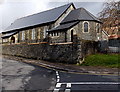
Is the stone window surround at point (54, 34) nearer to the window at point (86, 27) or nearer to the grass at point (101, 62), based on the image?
the window at point (86, 27)

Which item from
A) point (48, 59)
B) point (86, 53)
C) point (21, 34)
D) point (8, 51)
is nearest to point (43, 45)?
point (48, 59)

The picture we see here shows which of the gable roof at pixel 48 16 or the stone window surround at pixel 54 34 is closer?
the stone window surround at pixel 54 34

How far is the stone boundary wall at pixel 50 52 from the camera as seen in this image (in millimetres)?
15672

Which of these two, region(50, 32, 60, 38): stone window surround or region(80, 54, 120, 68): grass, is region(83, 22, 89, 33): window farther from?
region(80, 54, 120, 68): grass

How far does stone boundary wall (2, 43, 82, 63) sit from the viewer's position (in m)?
15.7

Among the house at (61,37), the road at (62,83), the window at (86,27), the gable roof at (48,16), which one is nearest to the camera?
the road at (62,83)

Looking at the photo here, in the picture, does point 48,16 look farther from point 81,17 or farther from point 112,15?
point 112,15

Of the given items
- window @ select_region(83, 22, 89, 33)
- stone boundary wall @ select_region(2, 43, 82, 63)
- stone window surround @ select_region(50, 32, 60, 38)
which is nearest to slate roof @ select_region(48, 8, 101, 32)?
stone window surround @ select_region(50, 32, 60, 38)

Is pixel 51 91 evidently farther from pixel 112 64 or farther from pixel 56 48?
pixel 56 48

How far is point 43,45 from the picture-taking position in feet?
65.9

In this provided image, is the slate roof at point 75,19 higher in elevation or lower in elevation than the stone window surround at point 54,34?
higher

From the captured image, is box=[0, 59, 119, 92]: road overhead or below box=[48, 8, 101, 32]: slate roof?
below

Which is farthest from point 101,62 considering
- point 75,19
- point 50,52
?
point 75,19

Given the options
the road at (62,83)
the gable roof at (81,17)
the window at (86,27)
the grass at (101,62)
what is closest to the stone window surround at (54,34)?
the gable roof at (81,17)
